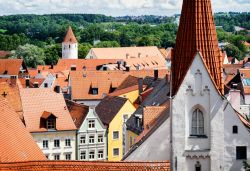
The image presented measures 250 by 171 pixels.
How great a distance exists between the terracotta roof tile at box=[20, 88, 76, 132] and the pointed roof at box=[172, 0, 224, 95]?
1157 inches

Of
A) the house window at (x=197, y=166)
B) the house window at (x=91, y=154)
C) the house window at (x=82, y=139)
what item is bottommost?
the house window at (x=197, y=166)

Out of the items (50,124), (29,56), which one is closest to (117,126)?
(50,124)

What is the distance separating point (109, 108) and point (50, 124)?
30.7ft

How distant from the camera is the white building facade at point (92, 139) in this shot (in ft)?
179

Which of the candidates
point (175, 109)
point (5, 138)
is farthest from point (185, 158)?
point (5, 138)

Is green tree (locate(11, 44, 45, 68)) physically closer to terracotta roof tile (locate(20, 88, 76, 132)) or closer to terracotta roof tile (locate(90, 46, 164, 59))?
terracotta roof tile (locate(90, 46, 164, 59))

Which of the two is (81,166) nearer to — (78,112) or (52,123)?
(52,123)

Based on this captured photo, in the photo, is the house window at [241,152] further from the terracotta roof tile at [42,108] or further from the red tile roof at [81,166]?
the terracotta roof tile at [42,108]

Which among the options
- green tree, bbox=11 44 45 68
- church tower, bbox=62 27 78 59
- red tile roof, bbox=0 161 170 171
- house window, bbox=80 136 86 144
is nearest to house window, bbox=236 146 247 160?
red tile roof, bbox=0 161 170 171

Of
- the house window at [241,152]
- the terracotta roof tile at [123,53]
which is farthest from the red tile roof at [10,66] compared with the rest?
the house window at [241,152]

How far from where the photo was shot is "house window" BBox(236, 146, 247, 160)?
3405 cm

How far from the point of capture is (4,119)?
2497cm

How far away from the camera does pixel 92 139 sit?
55.8 m

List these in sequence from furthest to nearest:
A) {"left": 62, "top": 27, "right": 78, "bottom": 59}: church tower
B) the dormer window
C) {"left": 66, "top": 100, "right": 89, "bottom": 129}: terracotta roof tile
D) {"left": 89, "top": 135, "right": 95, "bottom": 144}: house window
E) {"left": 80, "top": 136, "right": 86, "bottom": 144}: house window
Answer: {"left": 62, "top": 27, "right": 78, "bottom": 59}: church tower < {"left": 89, "top": 135, "right": 95, "bottom": 144}: house window < {"left": 66, "top": 100, "right": 89, "bottom": 129}: terracotta roof tile < {"left": 80, "top": 136, "right": 86, "bottom": 144}: house window < the dormer window
